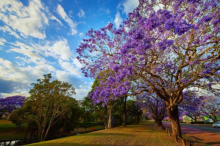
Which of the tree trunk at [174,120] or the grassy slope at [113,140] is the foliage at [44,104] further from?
the tree trunk at [174,120]

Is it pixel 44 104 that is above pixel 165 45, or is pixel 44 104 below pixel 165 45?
below

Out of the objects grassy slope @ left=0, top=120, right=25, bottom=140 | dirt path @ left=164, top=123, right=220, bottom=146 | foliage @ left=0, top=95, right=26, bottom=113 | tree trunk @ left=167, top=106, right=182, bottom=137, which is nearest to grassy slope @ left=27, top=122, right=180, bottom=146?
tree trunk @ left=167, top=106, right=182, bottom=137

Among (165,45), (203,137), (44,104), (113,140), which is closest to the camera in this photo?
(165,45)

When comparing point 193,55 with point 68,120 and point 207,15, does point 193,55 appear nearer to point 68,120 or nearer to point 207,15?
point 207,15

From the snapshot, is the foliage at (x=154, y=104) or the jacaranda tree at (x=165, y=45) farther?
the foliage at (x=154, y=104)

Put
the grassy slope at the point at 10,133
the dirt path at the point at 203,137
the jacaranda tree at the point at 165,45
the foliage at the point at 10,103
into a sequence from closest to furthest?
the jacaranda tree at the point at 165,45 < the dirt path at the point at 203,137 < the grassy slope at the point at 10,133 < the foliage at the point at 10,103

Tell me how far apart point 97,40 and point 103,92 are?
14.2ft

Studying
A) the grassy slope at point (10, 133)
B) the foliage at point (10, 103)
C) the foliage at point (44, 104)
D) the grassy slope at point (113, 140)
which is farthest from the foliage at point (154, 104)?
the foliage at point (10, 103)

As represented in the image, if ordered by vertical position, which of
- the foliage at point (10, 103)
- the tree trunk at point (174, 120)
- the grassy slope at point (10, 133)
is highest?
the foliage at point (10, 103)

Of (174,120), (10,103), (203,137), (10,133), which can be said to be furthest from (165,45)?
(10,103)

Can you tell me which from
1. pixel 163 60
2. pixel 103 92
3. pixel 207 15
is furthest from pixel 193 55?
pixel 103 92

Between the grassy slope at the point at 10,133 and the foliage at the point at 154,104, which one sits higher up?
the foliage at the point at 154,104

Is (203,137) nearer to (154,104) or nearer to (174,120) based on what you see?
(174,120)

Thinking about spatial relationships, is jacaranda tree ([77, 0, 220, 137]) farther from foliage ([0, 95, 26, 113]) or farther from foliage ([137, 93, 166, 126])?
foliage ([0, 95, 26, 113])
